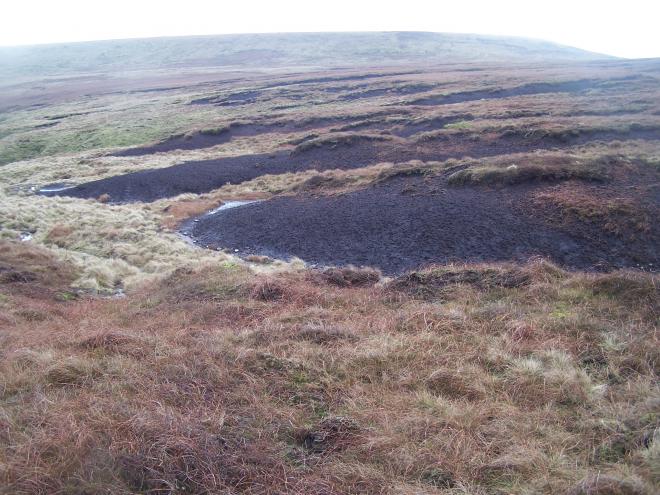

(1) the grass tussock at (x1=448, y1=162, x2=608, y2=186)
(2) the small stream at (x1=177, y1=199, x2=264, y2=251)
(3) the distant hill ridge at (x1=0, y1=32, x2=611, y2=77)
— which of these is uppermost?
(3) the distant hill ridge at (x1=0, y1=32, x2=611, y2=77)

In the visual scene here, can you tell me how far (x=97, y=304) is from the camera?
1095 cm

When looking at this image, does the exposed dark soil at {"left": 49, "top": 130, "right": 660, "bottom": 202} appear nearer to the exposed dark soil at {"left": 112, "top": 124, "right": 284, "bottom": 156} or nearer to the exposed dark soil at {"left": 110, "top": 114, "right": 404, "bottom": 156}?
the exposed dark soil at {"left": 112, "top": 124, "right": 284, "bottom": 156}

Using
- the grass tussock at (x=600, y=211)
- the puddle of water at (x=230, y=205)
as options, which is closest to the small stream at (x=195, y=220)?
the puddle of water at (x=230, y=205)

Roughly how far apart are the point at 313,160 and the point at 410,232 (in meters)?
16.4

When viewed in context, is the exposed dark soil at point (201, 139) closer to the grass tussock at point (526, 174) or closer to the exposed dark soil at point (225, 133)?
the exposed dark soil at point (225, 133)

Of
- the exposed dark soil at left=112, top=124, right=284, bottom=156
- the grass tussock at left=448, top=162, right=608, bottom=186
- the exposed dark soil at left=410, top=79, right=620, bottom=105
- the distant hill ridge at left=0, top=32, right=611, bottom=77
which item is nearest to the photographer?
the grass tussock at left=448, top=162, right=608, bottom=186

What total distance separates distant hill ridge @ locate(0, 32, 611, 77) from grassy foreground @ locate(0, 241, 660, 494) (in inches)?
5453

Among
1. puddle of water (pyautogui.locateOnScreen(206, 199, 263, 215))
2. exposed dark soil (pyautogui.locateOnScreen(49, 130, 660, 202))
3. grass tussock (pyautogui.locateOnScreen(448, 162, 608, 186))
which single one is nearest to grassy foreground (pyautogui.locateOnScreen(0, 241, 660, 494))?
grass tussock (pyautogui.locateOnScreen(448, 162, 608, 186))

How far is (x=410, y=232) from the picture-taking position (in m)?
17.0

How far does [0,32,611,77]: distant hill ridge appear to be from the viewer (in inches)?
5778

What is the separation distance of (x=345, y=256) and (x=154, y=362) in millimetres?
10443

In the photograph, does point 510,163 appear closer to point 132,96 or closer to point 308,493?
point 308,493

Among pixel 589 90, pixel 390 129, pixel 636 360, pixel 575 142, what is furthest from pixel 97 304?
pixel 589 90

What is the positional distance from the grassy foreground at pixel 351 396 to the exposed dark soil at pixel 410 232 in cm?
586
